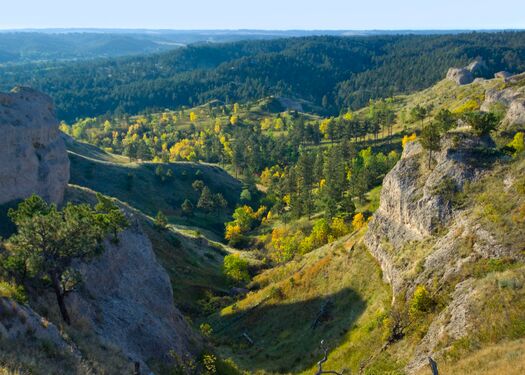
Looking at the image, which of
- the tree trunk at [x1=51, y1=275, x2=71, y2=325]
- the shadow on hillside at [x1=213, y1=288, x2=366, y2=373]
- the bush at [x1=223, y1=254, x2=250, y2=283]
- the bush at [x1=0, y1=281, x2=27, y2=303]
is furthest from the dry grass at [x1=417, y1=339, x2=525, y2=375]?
the bush at [x1=223, y1=254, x2=250, y2=283]

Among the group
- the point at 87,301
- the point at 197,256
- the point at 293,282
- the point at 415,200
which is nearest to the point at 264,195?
the point at 197,256

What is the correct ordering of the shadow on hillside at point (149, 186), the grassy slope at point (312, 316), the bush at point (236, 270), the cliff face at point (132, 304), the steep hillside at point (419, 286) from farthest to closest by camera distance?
the shadow on hillside at point (149, 186), the bush at point (236, 270), the grassy slope at point (312, 316), the cliff face at point (132, 304), the steep hillside at point (419, 286)

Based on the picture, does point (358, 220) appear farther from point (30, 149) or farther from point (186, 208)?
point (30, 149)

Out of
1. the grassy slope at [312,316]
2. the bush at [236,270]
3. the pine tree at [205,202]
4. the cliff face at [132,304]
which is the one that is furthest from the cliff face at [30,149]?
the pine tree at [205,202]

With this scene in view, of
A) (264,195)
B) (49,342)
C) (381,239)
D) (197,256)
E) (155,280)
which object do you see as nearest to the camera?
(49,342)

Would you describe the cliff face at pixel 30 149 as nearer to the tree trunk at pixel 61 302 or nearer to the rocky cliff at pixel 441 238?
the tree trunk at pixel 61 302

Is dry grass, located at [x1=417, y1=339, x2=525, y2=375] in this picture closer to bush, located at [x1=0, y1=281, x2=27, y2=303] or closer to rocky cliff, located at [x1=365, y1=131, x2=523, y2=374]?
rocky cliff, located at [x1=365, y1=131, x2=523, y2=374]

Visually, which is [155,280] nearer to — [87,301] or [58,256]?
[87,301]
